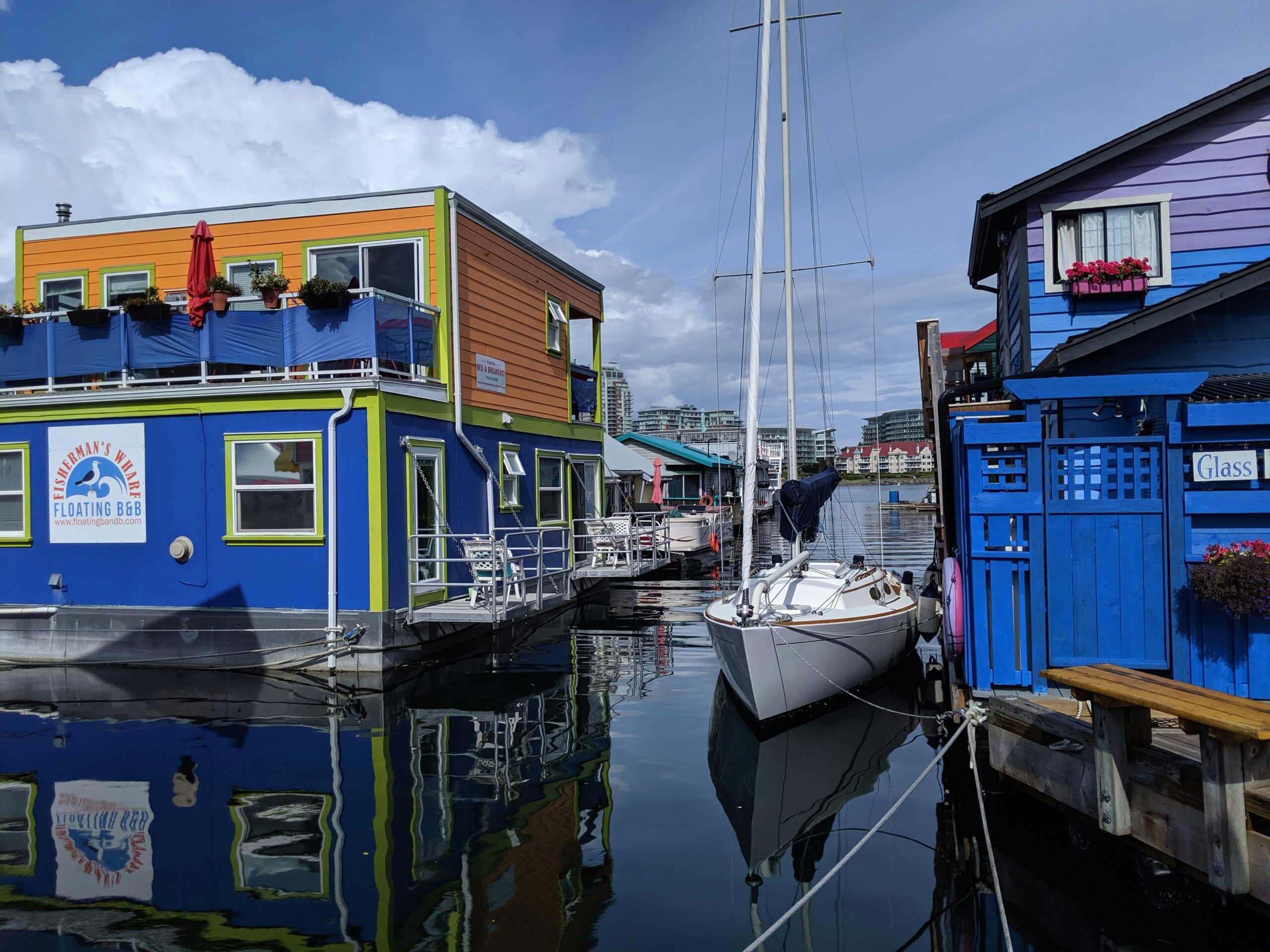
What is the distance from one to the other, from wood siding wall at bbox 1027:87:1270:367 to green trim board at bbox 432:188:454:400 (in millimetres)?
8561

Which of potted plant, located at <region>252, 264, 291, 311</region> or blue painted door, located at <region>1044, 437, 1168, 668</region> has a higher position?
potted plant, located at <region>252, 264, 291, 311</region>

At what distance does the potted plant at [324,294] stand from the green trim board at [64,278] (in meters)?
6.39

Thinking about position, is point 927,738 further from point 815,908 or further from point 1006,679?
point 815,908

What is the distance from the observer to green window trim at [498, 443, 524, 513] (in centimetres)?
1566

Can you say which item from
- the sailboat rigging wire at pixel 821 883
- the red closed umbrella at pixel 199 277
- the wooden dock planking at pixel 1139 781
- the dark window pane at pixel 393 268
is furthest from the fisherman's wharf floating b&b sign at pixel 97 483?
the wooden dock planking at pixel 1139 781

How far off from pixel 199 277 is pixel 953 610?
1115 centimetres

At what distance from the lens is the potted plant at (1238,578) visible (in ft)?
22.1

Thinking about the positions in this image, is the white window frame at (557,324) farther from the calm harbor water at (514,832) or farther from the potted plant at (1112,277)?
the potted plant at (1112,277)

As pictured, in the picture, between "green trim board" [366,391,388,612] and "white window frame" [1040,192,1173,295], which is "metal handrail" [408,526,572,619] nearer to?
"green trim board" [366,391,388,612]

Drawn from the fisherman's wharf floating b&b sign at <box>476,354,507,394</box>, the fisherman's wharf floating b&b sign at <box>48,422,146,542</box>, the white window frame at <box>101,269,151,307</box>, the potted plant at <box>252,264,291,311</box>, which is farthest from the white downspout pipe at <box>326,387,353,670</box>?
the white window frame at <box>101,269,151,307</box>

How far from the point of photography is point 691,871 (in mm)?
6238

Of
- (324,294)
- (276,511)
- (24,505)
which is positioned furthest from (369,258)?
(24,505)

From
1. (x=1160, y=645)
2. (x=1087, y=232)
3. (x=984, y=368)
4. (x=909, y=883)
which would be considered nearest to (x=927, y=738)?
(x=1160, y=645)

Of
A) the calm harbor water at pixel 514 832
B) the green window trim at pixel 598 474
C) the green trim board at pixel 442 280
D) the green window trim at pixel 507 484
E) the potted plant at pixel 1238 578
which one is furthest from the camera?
the green window trim at pixel 598 474
